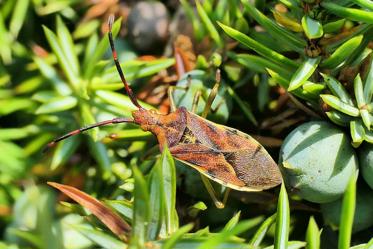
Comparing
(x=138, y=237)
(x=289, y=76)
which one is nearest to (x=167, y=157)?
(x=138, y=237)

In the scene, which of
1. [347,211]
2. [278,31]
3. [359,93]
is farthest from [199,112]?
[347,211]

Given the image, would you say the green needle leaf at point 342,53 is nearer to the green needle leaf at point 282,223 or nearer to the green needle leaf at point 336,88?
the green needle leaf at point 336,88

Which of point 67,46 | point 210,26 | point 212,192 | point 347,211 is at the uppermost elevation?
point 210,26

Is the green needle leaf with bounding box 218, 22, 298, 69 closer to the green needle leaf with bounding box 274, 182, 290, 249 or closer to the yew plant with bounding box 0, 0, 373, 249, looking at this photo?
the yew plant with bounding box 0, 0, 373, 249

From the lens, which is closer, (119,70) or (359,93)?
(359,93)

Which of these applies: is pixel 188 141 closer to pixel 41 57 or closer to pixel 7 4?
pixel 41 57

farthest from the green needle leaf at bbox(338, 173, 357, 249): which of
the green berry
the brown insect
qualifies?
the brown insect

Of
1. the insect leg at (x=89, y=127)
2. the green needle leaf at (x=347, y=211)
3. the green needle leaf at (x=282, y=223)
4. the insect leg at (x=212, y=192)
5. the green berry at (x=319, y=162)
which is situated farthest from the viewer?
the insect leg at (x=89, y=127)

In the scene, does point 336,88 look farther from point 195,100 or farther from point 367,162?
point 195,100

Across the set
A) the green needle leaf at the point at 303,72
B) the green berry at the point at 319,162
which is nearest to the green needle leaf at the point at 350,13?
the green needle leaf at the point at 303,72
